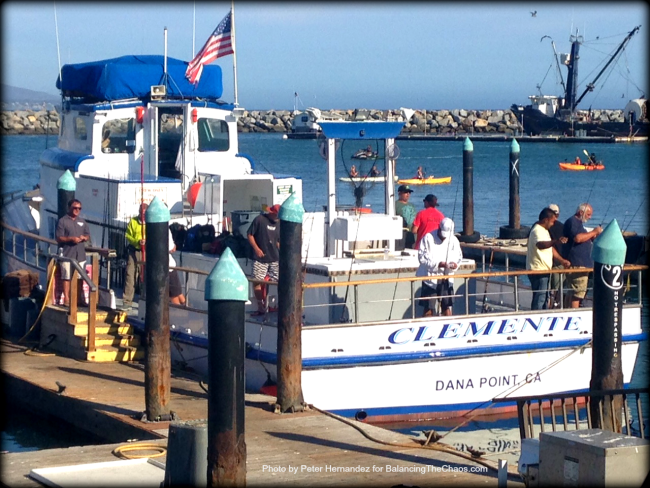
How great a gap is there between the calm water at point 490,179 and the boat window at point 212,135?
408 cm

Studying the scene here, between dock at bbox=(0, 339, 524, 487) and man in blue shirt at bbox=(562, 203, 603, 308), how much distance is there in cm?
429

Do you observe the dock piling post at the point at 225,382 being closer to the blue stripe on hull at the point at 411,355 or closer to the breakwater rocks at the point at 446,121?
the blue stripe on hull at the point at 411,355

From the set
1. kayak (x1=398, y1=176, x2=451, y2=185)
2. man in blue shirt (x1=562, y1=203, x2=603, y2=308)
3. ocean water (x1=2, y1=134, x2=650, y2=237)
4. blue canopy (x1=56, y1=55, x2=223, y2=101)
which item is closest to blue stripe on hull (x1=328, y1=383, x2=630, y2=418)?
man in blue shirt (x1=562, y1=203, x2=603, y2=308)

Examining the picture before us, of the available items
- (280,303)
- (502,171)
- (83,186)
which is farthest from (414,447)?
(502,171)

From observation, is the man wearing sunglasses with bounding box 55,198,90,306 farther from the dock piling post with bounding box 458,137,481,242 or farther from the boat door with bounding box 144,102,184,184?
the dock piling post with bounding box 458,137,481,242

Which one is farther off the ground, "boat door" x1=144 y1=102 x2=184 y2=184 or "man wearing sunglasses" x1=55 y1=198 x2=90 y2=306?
"boat door" x1=144 y1=102 x2=184 y2=184

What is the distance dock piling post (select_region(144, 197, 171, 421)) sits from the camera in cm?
1180

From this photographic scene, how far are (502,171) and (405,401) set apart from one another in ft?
202

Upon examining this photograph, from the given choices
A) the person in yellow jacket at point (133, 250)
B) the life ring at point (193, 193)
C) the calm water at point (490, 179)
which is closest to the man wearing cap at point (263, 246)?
the calm water at point (490, 179)

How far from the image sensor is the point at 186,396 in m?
13.0

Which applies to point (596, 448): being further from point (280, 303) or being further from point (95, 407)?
point (95, 407)

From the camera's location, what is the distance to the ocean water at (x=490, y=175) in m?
43.8

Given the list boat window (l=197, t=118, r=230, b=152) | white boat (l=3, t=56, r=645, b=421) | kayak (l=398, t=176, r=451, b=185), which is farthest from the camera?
kayak (l=398, t=176, r=451, b=185)

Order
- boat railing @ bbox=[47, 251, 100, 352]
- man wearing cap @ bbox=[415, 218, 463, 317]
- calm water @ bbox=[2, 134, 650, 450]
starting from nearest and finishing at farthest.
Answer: man wearing cap @ bbox=[415, 218, 463, 317], boat railing @ bbox=[47, 251, 100, 352], calm water @ bbox=[2, 134, 650, 450]
